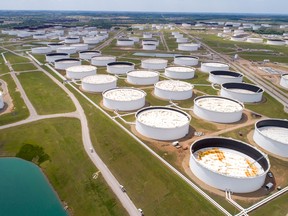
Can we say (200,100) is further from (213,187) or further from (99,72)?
(99,72)

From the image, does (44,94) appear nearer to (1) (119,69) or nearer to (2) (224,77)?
(1) (119,69)

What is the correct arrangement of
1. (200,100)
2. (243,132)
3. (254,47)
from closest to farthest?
(243,132), (200,100), (254,47)

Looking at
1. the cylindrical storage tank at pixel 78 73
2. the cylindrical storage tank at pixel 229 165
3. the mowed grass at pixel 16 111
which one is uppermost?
the cylindrical storage tank at pixel 78 73

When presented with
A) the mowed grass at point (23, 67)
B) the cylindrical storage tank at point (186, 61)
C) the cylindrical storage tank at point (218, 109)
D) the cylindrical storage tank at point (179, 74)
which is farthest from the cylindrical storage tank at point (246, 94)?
the mowed grass at point (23, 67)

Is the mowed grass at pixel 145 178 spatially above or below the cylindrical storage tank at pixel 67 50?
below

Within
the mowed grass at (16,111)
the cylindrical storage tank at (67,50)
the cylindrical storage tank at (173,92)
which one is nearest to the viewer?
the mowed grass at (16,111)

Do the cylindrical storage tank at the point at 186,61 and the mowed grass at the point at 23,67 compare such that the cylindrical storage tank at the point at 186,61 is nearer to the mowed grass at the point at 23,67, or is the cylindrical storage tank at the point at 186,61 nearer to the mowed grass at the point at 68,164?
the mowed grass at the point at 23,67

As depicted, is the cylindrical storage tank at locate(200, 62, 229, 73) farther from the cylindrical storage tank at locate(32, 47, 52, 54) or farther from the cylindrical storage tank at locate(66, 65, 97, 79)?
the cylindrical storage tank at locate(32, 47, 52, 54)

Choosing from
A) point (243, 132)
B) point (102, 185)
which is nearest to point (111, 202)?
point (102, 185)
